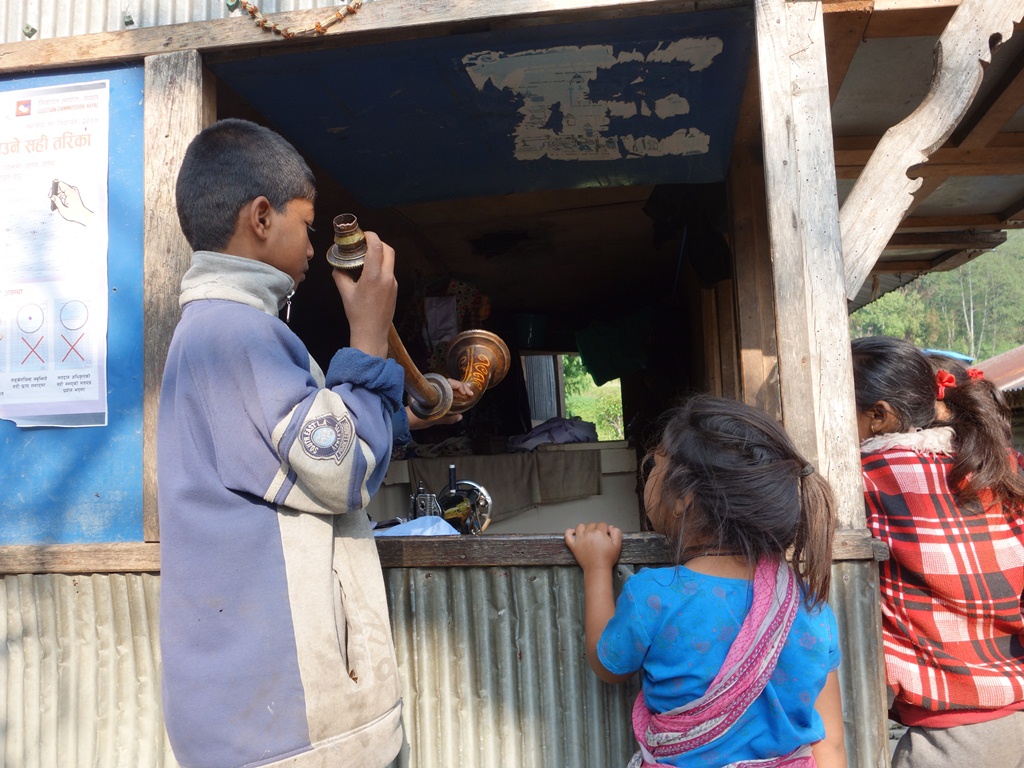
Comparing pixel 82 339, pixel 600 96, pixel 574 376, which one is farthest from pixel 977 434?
pixel 574 376

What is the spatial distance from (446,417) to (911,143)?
60.6 inches

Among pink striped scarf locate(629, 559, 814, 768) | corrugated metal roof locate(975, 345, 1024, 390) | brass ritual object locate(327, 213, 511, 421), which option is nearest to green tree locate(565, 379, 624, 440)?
corrugated metal roof locate(975, 345, 1024, 390)

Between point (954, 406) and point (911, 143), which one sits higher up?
point (911, 143)

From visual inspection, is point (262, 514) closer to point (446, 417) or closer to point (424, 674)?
point (446, 417)

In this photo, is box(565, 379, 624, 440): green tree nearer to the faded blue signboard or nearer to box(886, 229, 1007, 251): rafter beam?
box(886, 229, 1007, 251): rafter beam

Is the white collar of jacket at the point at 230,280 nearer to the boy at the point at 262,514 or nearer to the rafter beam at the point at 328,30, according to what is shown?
the boy at the point at 262,514

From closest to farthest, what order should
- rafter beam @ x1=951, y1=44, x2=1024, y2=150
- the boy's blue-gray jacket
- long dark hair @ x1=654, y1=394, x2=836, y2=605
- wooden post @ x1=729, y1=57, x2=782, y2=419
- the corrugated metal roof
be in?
1. the boy's blue-gray jacket
2. long dark hair @ x1=654, y1=394, x2=836, y2=605
3. rafter beam @ x1=951, y1=44, x2=1024, y2=150
4. wooden post @ x1=729, y1=57, x2=782, y2=419
5. the corrugated metal roof

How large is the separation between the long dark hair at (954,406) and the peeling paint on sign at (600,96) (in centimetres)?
120

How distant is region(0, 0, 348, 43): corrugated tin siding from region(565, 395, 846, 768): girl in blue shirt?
1988mm

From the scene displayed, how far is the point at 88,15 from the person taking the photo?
2516 mm

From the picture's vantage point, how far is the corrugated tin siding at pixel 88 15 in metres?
2.46

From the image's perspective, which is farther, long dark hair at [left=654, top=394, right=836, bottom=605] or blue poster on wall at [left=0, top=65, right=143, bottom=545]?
blue poster on wall at [left=0, top=65, right=143, bottom=545]

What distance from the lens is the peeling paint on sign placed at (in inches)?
108

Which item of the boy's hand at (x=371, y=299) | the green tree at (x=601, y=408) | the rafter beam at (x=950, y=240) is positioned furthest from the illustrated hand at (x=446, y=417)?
the green tree at (x=601, y=408)
